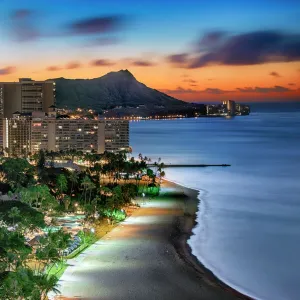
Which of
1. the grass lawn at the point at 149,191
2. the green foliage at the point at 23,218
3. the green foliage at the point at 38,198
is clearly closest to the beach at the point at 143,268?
the green foliage at the point at 23,218

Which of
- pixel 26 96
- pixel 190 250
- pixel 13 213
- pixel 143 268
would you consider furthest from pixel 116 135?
pixel 143 268

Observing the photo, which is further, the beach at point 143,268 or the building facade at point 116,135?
the building facade at point 116,135

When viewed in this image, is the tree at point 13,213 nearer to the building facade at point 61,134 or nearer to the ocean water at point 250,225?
the ocean water at point 250,225

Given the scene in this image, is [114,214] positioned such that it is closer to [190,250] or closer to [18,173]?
[190,250]

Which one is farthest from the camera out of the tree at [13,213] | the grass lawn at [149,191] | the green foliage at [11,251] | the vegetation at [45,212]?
the grass lawn at [149,191]

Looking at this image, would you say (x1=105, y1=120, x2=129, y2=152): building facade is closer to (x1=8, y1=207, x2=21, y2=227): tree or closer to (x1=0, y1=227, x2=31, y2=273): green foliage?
(x1=8, y1=207, x2=21, y2=227): tree

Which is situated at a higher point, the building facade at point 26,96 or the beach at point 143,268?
the building facade at point 26,96

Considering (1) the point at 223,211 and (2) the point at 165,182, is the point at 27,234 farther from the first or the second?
(2) the point at 165,182

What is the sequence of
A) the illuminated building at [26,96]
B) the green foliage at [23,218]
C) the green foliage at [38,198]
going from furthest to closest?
1. the illuminated building at [26,96]
2. the green foliage at [38,198]
3. the green foliage at [23,218]
